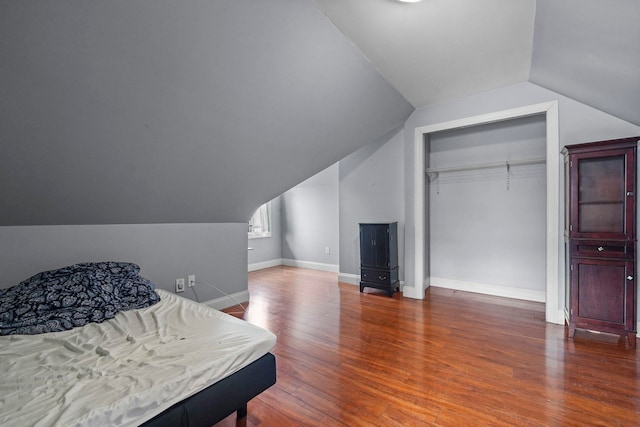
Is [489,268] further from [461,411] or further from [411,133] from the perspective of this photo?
[461,411]

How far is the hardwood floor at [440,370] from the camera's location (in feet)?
5.26

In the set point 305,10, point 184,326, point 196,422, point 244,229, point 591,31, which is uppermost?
point 305,10

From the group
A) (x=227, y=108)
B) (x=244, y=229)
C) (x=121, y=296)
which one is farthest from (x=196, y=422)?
(x=244, y=229)

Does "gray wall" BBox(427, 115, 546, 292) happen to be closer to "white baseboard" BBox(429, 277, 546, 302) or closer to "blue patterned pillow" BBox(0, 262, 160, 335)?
"white baseboard" BBox(429, 277, 546, 302)

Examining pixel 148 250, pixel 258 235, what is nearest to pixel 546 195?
pixel 148 250

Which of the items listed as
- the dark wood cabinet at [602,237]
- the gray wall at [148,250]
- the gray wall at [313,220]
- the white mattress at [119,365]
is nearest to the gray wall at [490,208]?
the dark wood cabinet at [602,237]

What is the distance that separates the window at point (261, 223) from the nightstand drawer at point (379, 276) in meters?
2.58

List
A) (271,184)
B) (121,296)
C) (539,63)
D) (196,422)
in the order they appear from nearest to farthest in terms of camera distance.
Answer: (196,422)
(121,296)
(539,63)
(271,184)

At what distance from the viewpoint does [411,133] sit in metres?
3.82

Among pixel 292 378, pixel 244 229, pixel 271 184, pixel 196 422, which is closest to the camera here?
pixel 196 422

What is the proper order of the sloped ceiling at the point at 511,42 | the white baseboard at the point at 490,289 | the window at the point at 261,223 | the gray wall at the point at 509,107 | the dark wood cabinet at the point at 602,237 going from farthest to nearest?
the window at the point at 261,223 < the white baseboard at the point at 490,289 < the gray wall at the point at 509,107 < the dark wood cabinet at the point at 602,237 < the sloped ceiling at the point at 511,42

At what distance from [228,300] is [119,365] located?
215 centimetres

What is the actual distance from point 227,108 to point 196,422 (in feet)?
6.20

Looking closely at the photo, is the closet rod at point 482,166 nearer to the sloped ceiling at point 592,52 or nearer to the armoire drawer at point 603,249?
the sloped ceiling at point 592,52
